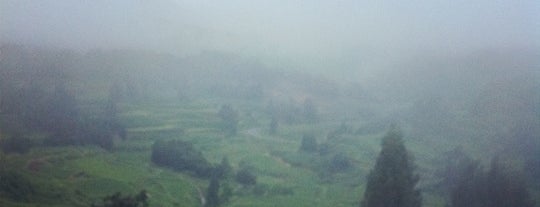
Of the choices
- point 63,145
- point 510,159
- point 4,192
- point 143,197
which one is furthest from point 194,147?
point 510,159

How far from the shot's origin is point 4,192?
838 cm

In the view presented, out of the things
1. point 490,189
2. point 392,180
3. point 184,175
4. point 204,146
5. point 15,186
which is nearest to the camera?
point 15,186

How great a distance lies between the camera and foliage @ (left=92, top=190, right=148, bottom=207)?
27.1 ft

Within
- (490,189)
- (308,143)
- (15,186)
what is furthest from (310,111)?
(15,186)

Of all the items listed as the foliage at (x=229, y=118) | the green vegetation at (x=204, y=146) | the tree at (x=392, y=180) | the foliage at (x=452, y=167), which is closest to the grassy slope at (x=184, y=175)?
the green vegetation at (x=204, y=146)

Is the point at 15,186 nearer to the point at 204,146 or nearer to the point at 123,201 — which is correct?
the point at 123,201

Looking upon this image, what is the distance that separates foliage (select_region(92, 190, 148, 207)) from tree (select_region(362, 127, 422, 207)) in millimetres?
3157

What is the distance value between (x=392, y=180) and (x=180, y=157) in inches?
121

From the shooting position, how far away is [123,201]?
8.26 m

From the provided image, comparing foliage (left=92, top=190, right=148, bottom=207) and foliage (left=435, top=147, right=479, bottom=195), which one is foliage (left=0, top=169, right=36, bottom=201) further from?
foliage (left=435, top=147, right=479, bottom=195)

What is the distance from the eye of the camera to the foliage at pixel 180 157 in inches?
371

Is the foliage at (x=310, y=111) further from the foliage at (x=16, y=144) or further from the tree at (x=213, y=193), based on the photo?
the foliage at (x=16, y=144)

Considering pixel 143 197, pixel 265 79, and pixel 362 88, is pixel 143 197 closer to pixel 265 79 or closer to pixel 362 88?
pixel 265 79

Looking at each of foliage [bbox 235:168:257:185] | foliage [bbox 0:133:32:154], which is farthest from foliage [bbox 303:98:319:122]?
foliage [bbox 0:133:32:154]
